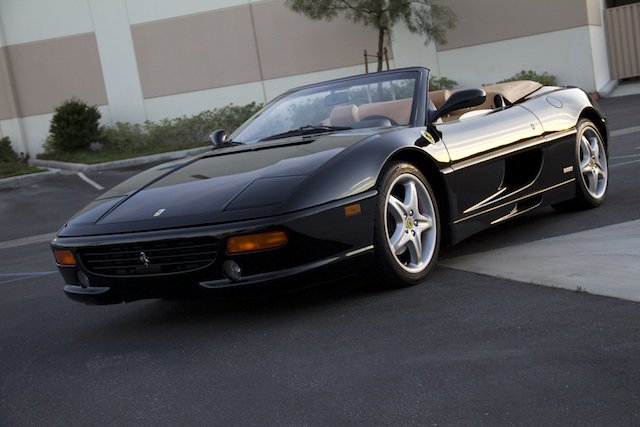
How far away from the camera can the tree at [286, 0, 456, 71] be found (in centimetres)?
2073

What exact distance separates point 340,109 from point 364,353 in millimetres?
2218

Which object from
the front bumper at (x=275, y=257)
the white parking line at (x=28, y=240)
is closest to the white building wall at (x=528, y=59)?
the white parking line at (x=28, y=240)

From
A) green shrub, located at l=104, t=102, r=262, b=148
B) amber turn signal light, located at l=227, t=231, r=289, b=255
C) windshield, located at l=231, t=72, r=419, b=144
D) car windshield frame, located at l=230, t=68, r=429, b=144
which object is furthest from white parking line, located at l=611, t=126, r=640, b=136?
green shrub, located at l=104, t=102, r=262, b=148

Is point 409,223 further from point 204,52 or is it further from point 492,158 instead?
point 204,52

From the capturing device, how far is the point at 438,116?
5.00 metres

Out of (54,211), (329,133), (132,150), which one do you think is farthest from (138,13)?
(329,133)

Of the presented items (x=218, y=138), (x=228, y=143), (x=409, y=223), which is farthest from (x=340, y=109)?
(x=409, y=223)

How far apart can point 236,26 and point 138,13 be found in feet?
9.36

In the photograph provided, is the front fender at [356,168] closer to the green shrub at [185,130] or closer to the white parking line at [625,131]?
the white parking line at [625,131]

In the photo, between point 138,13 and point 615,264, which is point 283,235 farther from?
point 138,13

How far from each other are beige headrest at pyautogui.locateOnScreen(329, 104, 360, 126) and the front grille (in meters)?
1.57

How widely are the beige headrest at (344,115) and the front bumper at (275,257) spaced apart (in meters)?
1.06

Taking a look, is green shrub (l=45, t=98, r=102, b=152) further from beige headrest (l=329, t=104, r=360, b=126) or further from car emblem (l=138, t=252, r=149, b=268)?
car emblem (l=138, t=252, r=149, b=268)

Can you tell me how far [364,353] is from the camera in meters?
3.41
